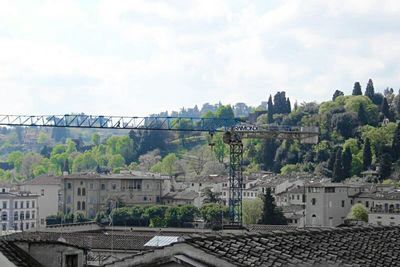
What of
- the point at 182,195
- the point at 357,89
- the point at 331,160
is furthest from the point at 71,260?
the point at 357,89

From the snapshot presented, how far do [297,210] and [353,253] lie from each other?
75.0m

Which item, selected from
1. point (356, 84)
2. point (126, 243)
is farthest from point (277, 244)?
point (356, 84)

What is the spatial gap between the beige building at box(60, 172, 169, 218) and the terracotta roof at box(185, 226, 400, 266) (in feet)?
280

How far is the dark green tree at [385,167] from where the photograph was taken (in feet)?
341

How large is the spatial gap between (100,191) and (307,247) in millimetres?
89776

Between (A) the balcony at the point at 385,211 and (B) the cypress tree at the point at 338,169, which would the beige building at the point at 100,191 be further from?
(A) the balcony at the point at 385,211

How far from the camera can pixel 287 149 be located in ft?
411

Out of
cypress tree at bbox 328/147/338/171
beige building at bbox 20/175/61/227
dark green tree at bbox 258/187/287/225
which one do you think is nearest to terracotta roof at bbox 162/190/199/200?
→ beige building at bbox 20/175/61/227

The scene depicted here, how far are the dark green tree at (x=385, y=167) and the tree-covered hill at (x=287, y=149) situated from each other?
0.09 m

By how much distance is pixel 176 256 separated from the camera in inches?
360

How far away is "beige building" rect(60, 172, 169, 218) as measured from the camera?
323 feet

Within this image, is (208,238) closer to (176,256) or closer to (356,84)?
(176,256)

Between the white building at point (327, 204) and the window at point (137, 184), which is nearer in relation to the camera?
the white building at point (327, 204)

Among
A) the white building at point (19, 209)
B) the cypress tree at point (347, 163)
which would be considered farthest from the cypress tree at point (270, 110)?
the white building at point (19, 209)
